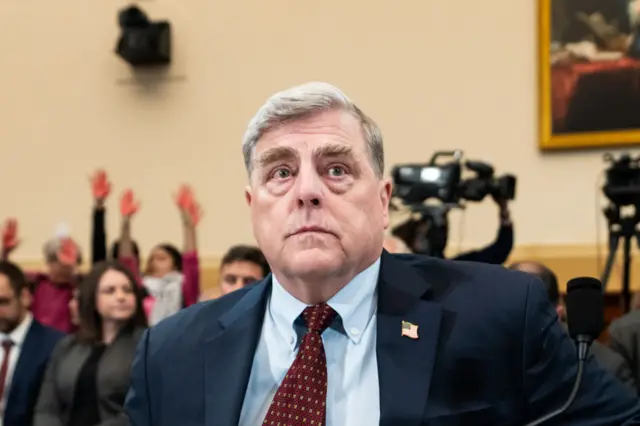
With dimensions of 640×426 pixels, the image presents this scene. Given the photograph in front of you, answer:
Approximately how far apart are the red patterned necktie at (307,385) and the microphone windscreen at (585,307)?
1.40ft

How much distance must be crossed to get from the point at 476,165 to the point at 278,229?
263 centimetres

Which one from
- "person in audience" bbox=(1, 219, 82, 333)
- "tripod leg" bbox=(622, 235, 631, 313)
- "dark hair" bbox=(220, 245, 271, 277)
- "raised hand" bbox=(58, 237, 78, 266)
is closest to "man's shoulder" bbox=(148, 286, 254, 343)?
"dark hair" bbox=(220, 245, 271, 277)

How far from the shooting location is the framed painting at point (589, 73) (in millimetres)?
5902

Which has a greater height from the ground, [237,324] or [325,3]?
[325,3]

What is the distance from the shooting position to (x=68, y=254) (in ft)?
16.6

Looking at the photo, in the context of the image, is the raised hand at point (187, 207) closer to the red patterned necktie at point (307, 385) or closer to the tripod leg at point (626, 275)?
the tripod leg at point (626, 275)

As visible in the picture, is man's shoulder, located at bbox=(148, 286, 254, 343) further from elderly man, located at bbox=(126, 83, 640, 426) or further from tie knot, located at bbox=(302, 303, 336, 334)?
tie knot, located at bbox=(302, 303, 336, 334)

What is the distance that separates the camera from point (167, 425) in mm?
1635

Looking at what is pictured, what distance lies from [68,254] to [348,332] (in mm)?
3795

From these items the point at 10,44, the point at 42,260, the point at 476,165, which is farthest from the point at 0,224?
the point at 476,165

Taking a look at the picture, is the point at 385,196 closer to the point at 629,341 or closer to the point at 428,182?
the point at 629,341

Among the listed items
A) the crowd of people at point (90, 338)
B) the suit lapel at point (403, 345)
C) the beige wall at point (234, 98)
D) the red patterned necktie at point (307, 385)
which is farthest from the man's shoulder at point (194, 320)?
the beige wall at point (234, 98)

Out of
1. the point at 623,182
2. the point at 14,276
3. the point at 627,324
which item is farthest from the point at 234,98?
the point at 627,324

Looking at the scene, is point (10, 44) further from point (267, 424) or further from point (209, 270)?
point (267, 424)
